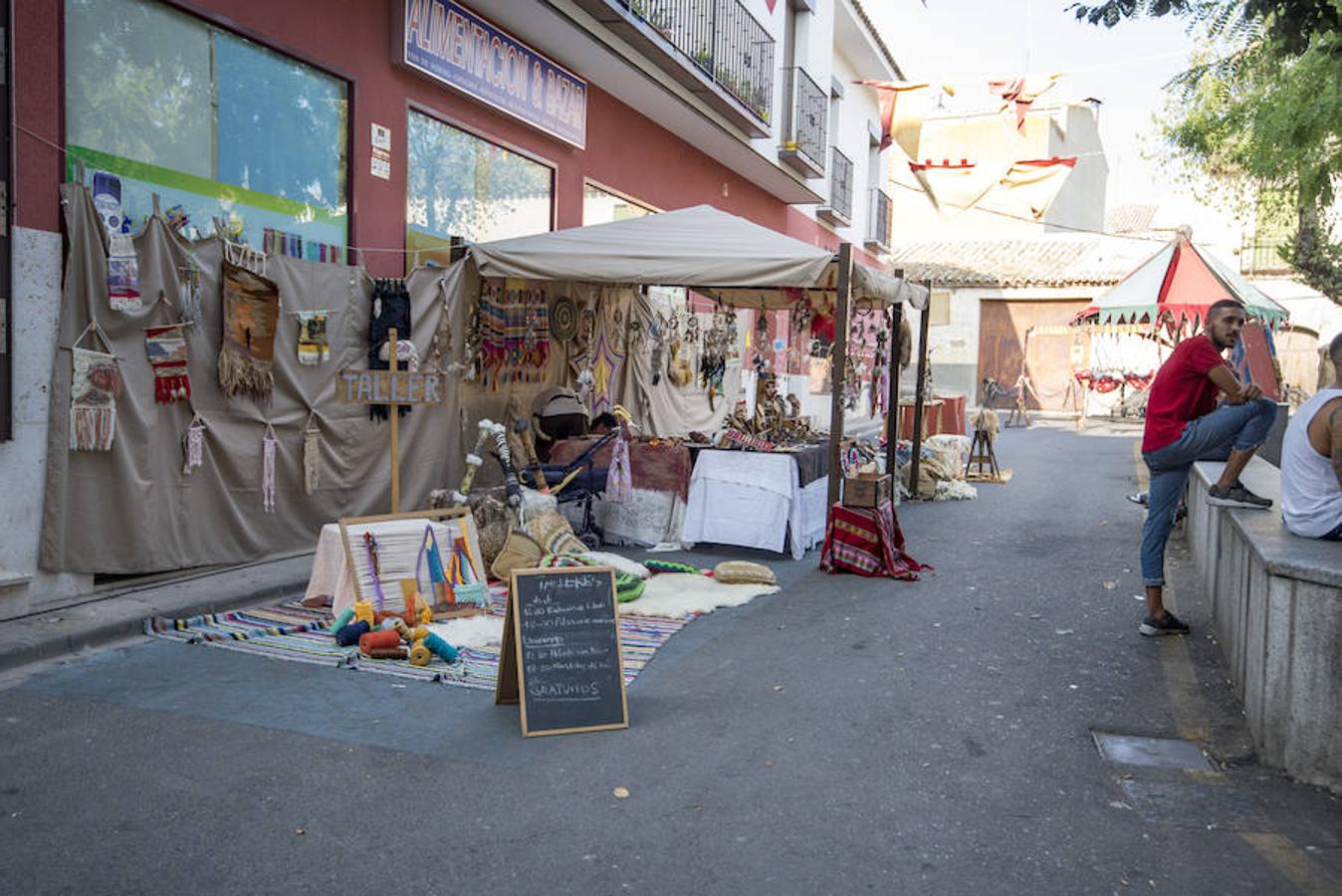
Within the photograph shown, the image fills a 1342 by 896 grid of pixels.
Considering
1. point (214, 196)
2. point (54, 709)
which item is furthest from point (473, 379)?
point (54, 709)

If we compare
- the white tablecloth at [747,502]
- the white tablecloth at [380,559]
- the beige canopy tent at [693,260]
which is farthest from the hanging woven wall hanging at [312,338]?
the white tablecloth at [747,502]

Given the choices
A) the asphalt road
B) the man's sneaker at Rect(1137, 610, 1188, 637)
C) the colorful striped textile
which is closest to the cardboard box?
the colorful striped textile

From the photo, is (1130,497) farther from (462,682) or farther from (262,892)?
(262,892)

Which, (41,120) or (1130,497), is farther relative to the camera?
(1130,497)

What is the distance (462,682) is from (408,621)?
0.98 meters

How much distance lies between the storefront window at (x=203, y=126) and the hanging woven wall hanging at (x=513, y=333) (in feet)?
5.25

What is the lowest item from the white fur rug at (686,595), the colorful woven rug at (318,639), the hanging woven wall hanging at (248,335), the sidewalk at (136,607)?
the colorful woven rug at (318,639)

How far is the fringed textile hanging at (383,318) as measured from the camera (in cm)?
820

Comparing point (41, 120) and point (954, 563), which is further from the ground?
point (41, 120)

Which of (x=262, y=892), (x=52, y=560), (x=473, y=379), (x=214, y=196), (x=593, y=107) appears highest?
(x=593, y=107)

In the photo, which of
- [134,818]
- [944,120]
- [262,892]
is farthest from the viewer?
[944,120]

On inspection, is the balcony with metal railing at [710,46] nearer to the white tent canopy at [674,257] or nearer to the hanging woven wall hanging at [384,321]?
the white tent canopy at [674,257]

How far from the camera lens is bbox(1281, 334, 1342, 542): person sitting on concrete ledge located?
186 inches

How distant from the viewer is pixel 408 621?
605 cm
